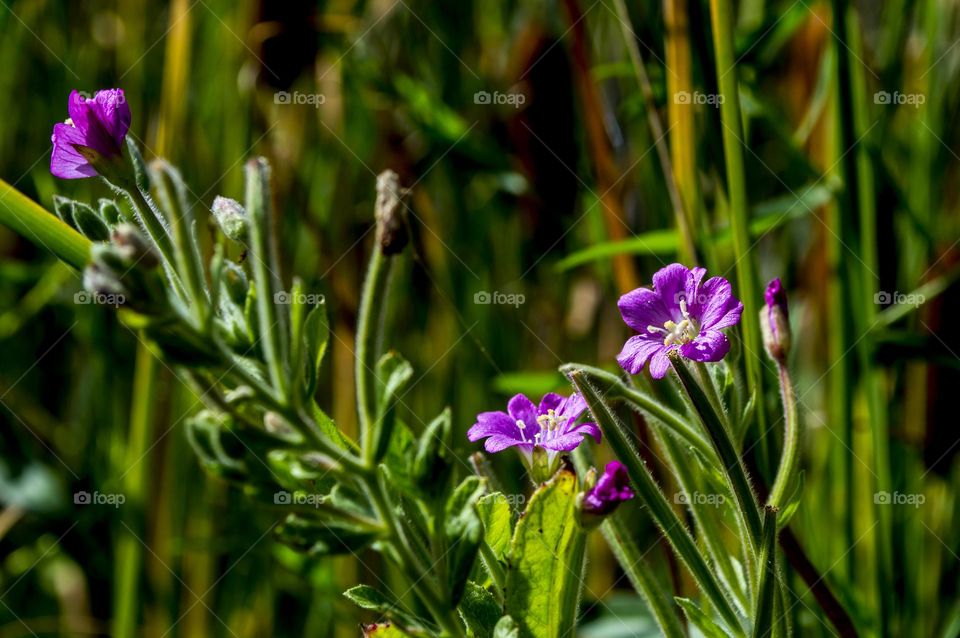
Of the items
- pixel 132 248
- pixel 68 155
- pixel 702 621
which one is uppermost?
pixel 68 155

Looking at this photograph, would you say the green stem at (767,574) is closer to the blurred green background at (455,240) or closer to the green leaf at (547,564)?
the green leaf at (547,564)

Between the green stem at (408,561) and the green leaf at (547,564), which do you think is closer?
the green stem at (408,561)

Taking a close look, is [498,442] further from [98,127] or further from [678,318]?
[98,127]

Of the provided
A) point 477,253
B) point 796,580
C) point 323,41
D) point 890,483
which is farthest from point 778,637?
point 323,41

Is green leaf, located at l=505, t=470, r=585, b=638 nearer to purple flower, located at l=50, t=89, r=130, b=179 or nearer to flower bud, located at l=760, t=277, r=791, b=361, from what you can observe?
flower bud, located at l=760, t=277, r=791, b=361

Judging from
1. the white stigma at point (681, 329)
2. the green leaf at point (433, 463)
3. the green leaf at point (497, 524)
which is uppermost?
the white stigma at point (681, 329)

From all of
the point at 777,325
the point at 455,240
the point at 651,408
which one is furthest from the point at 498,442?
the point at 455,240

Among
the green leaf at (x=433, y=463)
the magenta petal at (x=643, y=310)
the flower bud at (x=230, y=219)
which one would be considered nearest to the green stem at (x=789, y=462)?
the magenta petal at (x=643, y=310)
